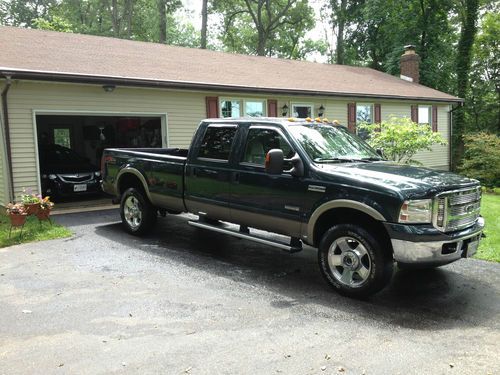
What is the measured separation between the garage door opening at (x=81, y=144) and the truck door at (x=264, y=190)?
6983 millimetres

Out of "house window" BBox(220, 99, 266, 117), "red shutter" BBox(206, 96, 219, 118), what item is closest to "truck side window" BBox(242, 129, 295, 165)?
"red shutter" BBox(206, 96, 219, 118)

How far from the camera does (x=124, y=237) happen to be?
8094 millimetres

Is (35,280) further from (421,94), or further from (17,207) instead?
(421,94)

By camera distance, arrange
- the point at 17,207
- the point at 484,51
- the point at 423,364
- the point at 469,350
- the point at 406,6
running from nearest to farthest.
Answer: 1. the point at 423,364
2. the point at 469,350
3. the point at 17,207
4. the point at 406,6
5. the point at 484,51

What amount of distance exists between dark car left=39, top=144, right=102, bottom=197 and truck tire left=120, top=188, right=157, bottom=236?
426 centimetres

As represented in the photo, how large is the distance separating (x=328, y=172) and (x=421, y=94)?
16946 millimetres

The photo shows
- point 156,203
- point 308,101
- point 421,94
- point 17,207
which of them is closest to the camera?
point 156,203

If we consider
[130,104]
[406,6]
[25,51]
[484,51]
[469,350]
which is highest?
[406,6]

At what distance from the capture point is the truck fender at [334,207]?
480 centimetres

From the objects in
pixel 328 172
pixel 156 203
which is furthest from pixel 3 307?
pixel 328 172

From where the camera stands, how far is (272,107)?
1517cm

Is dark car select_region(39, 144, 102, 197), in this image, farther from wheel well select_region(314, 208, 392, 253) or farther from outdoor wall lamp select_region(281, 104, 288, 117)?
wheel well select_region(314, 208, 392, 253)

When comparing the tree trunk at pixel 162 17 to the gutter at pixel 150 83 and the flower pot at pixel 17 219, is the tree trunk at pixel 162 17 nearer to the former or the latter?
the gutter at pixel 150 83

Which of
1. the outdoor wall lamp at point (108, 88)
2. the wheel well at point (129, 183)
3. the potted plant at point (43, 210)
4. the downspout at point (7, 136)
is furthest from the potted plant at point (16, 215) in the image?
the outdoor wall lamp at point (108, 88)
